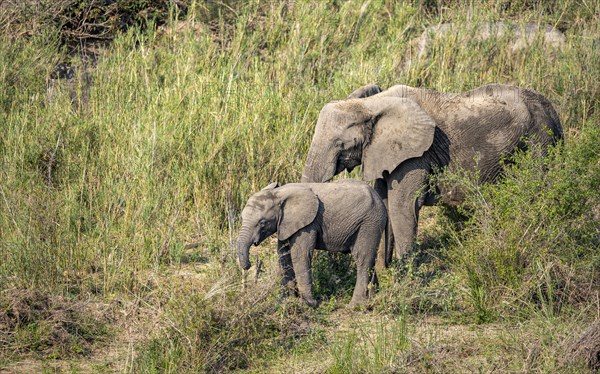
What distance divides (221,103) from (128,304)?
3.85 metres

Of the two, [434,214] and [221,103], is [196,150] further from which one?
[434,214]

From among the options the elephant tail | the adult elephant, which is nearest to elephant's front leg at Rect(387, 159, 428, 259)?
the adult elephant

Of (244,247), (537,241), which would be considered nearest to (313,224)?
(244,247)

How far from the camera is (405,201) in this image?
342 inches

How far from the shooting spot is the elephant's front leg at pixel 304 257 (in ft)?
25.4

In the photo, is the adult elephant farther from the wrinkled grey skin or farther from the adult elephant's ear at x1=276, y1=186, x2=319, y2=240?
the adult elephant's ear at x1=276, y1=186, x2=319, y2=240

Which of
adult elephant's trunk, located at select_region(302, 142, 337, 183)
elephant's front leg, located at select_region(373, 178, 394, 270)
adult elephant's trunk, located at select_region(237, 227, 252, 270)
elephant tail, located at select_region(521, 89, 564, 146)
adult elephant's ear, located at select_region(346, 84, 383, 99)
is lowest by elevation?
elephant's front leg, located at select_region(373, 178, 394, 270)

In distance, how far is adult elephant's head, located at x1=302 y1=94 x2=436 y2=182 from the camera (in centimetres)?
855

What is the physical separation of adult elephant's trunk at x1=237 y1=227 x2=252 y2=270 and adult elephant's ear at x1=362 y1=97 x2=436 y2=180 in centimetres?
145

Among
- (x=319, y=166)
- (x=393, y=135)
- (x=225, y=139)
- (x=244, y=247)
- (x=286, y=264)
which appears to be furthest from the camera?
(x=225, y=139)

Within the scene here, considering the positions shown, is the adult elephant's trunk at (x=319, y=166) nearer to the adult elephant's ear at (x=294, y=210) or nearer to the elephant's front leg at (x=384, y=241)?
the elephant's front leg at (x=384, y=241)

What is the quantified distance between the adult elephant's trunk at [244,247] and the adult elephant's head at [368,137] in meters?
1.12

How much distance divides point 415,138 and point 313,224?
138cm

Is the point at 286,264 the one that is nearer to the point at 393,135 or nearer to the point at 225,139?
the point at 393,135
